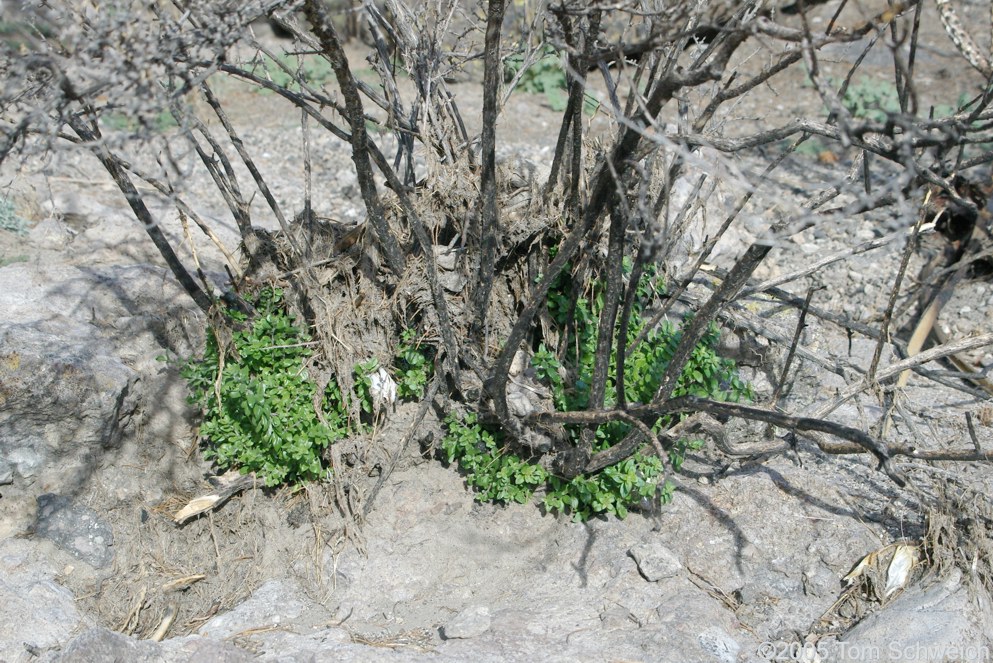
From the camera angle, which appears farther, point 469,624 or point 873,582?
point 873,582

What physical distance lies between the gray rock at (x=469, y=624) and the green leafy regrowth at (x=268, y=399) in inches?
38.9

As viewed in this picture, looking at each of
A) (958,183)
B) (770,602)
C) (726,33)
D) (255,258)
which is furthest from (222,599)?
(958,183)

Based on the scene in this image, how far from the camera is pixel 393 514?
3.93 meters

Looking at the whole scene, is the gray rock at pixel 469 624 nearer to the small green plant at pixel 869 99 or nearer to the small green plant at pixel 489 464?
the small green plant at pixel 489 464

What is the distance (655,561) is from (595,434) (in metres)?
0.61

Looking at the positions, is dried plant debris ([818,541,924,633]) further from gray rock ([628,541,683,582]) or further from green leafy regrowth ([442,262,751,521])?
green leafy regrowth ([442,262,751,521])

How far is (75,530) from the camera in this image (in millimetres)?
3750

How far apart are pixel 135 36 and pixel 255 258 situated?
1.72 metres

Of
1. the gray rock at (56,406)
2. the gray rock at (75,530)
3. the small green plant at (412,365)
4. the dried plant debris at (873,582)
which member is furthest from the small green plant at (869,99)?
the gray rock at (75,530)

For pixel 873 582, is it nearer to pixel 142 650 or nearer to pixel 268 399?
pixel 268 399

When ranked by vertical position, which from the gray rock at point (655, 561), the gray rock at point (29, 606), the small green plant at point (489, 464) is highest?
the small green plant at point (489, 464)

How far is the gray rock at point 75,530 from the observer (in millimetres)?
3713

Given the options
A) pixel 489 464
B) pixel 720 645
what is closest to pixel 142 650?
pixel 489 464

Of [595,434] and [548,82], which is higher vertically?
[548,82]
